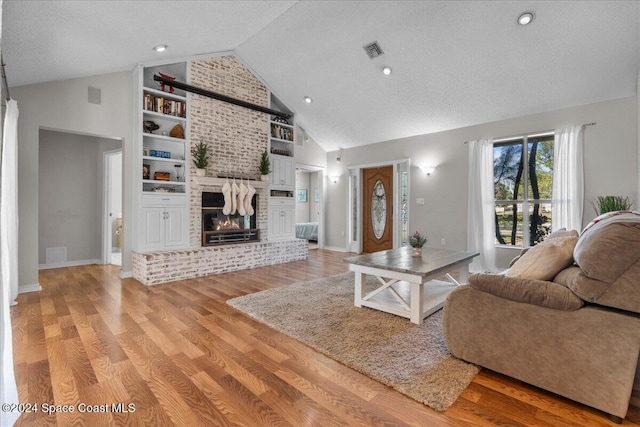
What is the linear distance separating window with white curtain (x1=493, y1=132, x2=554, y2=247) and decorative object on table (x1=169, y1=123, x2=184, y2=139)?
546 centimetres

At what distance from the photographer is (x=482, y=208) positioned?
540cm

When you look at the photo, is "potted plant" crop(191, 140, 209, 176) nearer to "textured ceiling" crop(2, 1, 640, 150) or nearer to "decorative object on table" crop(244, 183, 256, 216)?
"decorative object on table" crop(244, 183, 256, 216)

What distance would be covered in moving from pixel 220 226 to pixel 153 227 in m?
1.11

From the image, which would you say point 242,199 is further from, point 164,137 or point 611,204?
point 611,204

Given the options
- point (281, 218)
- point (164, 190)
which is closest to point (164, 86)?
point (164, 190)

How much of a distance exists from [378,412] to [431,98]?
4.92 meters

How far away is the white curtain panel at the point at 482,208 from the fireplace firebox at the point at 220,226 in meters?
4.00

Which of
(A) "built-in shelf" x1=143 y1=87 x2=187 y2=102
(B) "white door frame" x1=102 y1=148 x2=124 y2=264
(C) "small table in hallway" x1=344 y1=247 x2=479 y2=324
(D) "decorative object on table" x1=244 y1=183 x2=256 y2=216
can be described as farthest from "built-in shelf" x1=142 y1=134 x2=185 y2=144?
(C) "small table in hallway" x1=344 y1=247 x2=479 y2=324

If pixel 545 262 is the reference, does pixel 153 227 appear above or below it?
above

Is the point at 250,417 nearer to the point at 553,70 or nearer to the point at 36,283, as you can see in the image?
the point at 36,283

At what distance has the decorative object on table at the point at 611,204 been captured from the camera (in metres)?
4.05

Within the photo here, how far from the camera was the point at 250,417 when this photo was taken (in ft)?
5.46

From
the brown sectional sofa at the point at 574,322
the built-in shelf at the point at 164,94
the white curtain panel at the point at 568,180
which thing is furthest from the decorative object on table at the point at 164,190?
the white curtain panel at the point at 568,180

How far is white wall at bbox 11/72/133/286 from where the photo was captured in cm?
387
